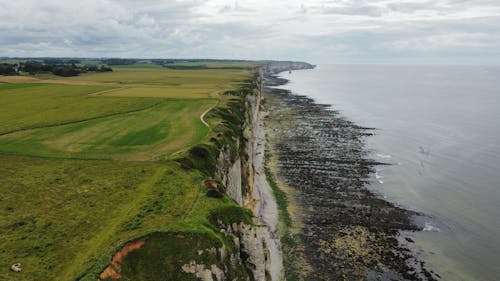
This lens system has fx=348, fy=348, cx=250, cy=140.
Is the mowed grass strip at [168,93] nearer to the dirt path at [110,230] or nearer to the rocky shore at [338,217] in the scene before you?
the rocky shore at [338,217]

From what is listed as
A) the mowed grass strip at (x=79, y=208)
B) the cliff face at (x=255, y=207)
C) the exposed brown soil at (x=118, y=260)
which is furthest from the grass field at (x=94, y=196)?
the cliff face at (x=255, y=207)

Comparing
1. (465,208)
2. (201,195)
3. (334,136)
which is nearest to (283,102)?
(334,136)

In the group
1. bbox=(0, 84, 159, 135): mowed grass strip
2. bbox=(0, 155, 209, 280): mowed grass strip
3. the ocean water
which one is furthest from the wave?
bbox=(0, 155, 209, 280): mowed grass strip

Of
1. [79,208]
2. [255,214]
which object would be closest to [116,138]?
[79,208]

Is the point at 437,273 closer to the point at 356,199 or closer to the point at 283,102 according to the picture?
the point at 356,199

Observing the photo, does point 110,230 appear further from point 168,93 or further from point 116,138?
point 168,93
